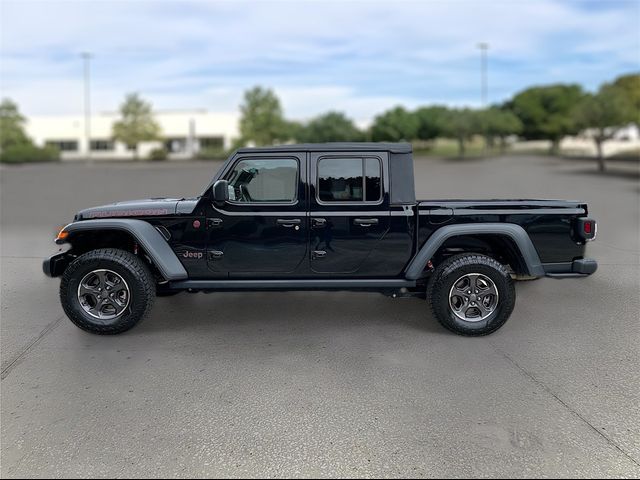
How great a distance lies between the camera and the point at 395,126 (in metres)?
74.4

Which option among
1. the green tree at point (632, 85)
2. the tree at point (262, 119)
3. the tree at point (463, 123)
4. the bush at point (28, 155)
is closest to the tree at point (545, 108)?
the green tree at point (632, 85)

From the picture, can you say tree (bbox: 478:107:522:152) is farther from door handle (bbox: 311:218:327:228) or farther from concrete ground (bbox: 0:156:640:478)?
door handle (bbox: 311:218:327:228)

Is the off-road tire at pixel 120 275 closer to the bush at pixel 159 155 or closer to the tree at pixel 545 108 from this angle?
the bush at pixel 159 155

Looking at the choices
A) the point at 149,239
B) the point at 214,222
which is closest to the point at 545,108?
the point at 214,222

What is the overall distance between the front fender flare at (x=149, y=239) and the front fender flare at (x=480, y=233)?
7.48 feet

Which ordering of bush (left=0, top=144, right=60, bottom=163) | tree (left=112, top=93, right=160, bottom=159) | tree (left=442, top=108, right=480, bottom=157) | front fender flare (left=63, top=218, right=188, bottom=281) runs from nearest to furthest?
front fender flare (left=63, top=218, right=188, bottom=281)
tree (left=442, top=108, right=480, bottom=157)
bush (left=0, top=144, right=60, bottom=163)
tree (left=112, top=93, right=160, bottom=159)

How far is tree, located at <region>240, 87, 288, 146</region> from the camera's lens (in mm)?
67250

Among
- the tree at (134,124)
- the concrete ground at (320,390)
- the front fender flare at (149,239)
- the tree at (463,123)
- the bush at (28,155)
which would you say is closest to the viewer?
the concrete ground at (320,390)

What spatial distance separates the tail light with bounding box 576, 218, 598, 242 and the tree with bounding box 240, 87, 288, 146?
63544mm

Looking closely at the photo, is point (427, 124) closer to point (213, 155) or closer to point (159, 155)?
point (213, 155)

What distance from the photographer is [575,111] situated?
114 feet

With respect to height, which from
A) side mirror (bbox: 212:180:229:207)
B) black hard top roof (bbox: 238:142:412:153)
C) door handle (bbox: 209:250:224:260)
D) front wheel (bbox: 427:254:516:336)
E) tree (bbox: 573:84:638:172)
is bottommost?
front wheel (bbox: 427:254:516:336)

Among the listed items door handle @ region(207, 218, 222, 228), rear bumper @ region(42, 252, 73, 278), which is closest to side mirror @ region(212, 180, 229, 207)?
door handle @ region(207, 218, 222, 228)

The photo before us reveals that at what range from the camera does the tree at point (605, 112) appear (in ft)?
108
